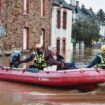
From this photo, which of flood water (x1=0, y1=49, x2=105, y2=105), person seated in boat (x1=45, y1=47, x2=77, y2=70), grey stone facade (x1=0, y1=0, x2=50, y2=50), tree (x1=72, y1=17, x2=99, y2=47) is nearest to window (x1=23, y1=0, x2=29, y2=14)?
grey stone facade (x1=0, y1=0, x2=50, y2=50)

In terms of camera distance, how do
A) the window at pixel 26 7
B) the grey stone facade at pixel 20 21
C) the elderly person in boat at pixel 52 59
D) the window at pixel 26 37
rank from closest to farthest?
the elderly person in boat at pixel 52 59 → the grey stone facade at pixel 20 21 → the window at pixel 26 7 → the window at pixel 26 37

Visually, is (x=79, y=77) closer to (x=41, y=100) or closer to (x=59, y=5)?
(x=41, y=100)

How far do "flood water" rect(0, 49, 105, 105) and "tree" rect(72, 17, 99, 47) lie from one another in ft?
139

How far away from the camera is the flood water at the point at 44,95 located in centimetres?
1274

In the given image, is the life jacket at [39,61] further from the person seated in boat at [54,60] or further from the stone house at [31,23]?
the stone house at [31,23]

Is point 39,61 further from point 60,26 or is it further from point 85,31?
point 85,31

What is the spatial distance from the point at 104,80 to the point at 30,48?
2311 centimetres

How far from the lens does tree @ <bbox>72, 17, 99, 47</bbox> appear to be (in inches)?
2297

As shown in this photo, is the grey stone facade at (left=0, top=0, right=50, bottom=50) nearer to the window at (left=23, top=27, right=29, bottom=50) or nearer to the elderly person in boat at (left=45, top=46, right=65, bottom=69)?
the window at (left=23, top=27, right=29, bottom=50)

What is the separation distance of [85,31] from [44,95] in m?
45.5

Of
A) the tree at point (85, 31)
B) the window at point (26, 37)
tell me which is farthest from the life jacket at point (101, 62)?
the tree at point (85, 31)

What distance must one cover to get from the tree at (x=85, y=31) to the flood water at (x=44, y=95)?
1673 inches

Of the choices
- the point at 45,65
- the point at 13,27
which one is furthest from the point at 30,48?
the point at 45,65

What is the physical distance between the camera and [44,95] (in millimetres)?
14008
